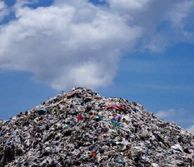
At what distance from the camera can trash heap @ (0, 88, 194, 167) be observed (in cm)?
1420

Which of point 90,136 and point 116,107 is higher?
point 116,107

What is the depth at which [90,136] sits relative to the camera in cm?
1492

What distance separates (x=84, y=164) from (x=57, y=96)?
5170 mm

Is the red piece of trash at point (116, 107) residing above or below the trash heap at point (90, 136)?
above

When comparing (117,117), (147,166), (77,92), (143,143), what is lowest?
(147,166)

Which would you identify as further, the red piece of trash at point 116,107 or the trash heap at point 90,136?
the red piece of trash at point 116,107

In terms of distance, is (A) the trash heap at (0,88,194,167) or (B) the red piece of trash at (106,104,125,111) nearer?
(A) the trash heap at (0,88,194,167)

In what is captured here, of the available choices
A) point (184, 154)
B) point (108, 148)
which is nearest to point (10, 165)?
point (108, 148)

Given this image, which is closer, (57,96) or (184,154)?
(184,154)

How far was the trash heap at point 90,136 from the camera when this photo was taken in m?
14.2

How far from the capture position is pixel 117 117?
15984mm

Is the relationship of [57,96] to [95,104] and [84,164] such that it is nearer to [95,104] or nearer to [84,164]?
[95,104]

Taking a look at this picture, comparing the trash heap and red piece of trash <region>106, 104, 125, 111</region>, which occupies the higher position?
red piece of trash <region>106, 104, 125, 111</region>

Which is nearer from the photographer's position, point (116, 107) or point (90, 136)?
point (90, 136)
